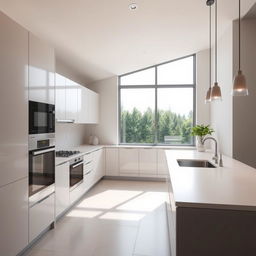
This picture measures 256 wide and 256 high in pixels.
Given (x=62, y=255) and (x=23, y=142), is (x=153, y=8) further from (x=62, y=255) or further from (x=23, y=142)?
(x=62, y=255)

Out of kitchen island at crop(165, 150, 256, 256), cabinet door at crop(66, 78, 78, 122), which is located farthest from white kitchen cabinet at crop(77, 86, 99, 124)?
kitchen island at crop(165, 150, 256, 256)

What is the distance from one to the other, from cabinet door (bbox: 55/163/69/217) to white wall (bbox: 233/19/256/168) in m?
2.69

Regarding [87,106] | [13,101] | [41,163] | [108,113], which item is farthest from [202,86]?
[13,101]

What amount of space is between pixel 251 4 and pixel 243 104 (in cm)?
144

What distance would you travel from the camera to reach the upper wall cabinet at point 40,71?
2315 mm

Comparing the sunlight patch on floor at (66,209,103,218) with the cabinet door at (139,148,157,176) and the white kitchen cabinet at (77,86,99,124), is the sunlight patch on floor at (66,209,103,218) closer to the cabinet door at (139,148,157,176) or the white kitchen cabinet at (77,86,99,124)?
the white kitchen cabinet at (77,86,99,124)

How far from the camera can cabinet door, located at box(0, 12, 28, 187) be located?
1893 millimetres

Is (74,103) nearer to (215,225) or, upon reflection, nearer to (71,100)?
(71,100)

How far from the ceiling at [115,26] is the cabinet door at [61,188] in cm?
196

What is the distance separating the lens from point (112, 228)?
2.85m

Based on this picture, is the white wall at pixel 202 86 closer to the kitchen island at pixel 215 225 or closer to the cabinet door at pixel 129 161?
the cabinet door at pixel 129 161

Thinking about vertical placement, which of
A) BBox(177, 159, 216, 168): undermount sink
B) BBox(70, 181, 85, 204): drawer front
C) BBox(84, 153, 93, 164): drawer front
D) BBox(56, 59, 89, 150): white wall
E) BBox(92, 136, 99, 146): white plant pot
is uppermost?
BBox(56, 59, 89, 150): white wall

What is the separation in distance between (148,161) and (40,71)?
134 inches

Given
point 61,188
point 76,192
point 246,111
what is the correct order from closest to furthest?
point 61,188 < point 246,111 < point 76,192
